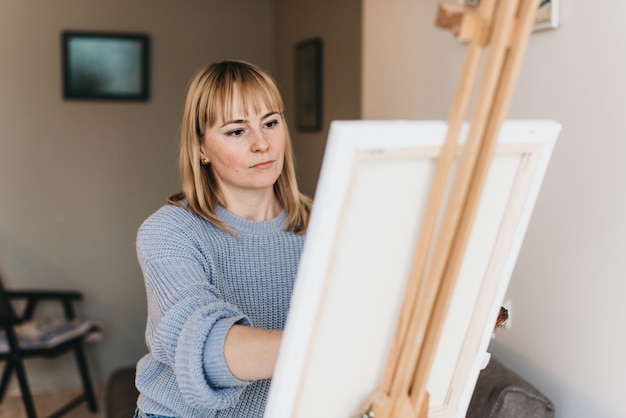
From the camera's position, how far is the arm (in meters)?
0.90

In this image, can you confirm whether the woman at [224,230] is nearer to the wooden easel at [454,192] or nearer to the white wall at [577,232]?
the wooden easel at [454,192]

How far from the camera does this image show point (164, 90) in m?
3.94

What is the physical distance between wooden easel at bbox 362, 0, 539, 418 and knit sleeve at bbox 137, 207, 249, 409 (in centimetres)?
21

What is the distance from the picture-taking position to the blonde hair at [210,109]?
1370mm

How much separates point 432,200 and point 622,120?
70cm

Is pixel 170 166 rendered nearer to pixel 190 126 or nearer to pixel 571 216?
pixel 190 126

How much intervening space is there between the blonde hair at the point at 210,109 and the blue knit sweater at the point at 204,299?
0.13ft

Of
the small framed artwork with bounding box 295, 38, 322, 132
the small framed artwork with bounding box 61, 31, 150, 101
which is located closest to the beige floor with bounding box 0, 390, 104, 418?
the small framed artwork with bounding box 61, 31, 150, 101

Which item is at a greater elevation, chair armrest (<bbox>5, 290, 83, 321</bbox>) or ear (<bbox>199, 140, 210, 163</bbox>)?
ear (<bbox>199, 140, 210, 163</bbox>)

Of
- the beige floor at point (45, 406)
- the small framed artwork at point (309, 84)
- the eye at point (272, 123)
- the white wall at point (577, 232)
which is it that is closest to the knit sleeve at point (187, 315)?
the eye at point (272, 123)

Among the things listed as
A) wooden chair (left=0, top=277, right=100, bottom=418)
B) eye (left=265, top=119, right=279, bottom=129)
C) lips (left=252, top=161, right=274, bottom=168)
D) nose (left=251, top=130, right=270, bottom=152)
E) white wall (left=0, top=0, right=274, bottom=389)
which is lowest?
wooden chair (left=0, top=277, right=100, bottom=418)

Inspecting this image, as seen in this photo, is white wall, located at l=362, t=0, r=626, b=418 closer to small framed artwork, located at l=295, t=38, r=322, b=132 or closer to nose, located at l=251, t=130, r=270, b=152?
nose, located at l=251, t=130, r=270, b=152

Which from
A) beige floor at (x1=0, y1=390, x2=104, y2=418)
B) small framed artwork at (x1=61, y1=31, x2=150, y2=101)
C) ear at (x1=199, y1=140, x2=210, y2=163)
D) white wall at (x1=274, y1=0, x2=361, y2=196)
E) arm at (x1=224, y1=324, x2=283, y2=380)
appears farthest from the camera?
small framed artwork at (x1=61, y1=31, x2=150, y2=101)

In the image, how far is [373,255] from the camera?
0.83m
